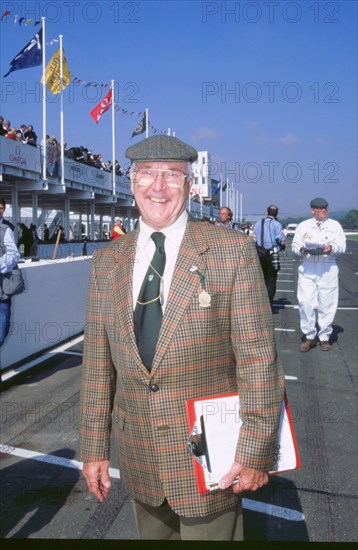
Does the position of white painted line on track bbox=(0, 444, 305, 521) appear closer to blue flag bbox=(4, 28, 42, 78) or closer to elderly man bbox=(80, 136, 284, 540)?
elderly man bbox=(80, 136, 284, 540)

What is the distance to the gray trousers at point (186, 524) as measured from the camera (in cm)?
194

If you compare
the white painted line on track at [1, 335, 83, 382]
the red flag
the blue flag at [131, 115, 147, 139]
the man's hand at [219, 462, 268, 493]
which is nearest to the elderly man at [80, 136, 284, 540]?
the man's hand at [219, 462, 268, 493]

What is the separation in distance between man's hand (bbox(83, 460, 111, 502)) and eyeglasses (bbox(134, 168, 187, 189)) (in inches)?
44.9

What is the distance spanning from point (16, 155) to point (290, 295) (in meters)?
11.7

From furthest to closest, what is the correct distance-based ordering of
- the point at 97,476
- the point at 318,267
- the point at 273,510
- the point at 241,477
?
the point at 318,267
the point at 273,510
the point at 97,476
the point at 241,477

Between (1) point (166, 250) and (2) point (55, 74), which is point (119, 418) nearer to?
(1) point (166, 250)

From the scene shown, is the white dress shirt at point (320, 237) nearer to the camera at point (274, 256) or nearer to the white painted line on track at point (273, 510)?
the camera at point (274, 256)

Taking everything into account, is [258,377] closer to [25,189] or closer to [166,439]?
[166,439]

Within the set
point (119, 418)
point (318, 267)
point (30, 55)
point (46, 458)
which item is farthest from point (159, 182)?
point (30, 55)

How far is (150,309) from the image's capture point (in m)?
1.98

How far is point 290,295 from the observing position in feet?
49.9

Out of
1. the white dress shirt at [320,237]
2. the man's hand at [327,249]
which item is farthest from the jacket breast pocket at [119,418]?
the white dress shirt at [320,237]

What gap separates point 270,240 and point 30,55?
44.2 ft

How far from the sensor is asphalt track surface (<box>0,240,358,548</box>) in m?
3.13
